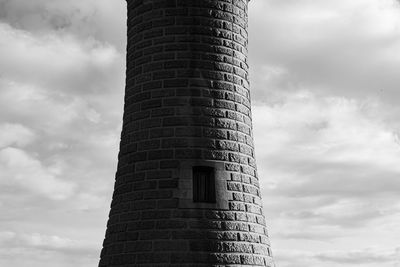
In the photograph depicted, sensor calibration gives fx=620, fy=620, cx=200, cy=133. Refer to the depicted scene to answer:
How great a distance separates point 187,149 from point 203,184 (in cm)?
72

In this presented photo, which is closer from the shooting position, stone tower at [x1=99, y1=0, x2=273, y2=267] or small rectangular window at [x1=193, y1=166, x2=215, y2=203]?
stone tower at [x1=99, y1=0, x2=273, y2=267]

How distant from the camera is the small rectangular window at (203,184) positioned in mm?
11484

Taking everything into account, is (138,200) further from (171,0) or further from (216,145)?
(171,0)

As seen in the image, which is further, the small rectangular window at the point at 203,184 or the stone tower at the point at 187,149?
the small rectangular window at the point at 203,184

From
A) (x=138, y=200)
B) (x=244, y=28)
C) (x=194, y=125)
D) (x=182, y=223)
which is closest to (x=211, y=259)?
(x=182, y=223)

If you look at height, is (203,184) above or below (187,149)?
below

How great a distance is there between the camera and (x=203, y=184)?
11609mm

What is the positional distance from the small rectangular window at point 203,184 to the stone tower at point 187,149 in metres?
0.02

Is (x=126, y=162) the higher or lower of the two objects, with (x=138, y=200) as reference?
higher

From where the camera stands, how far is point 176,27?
12.3 m

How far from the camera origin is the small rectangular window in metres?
11.5

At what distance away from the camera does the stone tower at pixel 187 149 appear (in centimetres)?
1117

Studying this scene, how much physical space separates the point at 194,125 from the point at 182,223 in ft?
6.13

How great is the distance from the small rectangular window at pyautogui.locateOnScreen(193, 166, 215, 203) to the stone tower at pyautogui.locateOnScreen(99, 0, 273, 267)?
0.7 inches
